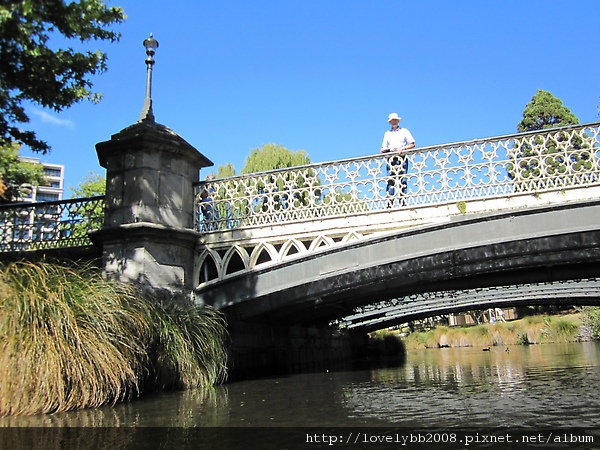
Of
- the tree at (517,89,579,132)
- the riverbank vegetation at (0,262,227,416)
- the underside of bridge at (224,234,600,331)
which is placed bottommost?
the riverbank vegetation at (0,262,227,416)

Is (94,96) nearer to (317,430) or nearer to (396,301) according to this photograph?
(317,430)

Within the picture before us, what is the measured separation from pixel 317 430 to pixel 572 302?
54.2 feet

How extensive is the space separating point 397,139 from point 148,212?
4.16m

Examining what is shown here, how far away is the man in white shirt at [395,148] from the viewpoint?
7871 millimetres

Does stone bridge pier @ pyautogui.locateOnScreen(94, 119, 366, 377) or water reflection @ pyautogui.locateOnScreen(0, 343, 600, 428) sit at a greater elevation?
stone bridge pier @ pyautogui.locateOnScreen(94, 119, 366, 377)

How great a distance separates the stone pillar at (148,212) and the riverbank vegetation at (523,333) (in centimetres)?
2313

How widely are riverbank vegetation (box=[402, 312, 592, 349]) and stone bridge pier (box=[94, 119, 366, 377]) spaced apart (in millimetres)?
22109

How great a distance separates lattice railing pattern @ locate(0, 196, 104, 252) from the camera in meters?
8.99

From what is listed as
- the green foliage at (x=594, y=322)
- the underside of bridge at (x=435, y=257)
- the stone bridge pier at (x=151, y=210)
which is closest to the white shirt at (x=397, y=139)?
the underside of bridge at (x=435, y=257)

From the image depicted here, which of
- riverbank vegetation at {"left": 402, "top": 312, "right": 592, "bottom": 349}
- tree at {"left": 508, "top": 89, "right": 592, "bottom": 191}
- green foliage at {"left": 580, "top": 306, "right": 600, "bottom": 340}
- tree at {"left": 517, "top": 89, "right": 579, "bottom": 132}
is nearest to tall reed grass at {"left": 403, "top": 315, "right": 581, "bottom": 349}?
riverbank vegetation at {"left": 402, "top": 312, "right": 592, "bottom": 349}

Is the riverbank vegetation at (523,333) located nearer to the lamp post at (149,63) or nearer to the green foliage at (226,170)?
the green foliage at (226,170)

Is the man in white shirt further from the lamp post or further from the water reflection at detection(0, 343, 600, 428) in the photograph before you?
the lamp post

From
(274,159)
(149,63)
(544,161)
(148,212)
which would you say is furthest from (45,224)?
(274,159)

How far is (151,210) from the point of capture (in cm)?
812
